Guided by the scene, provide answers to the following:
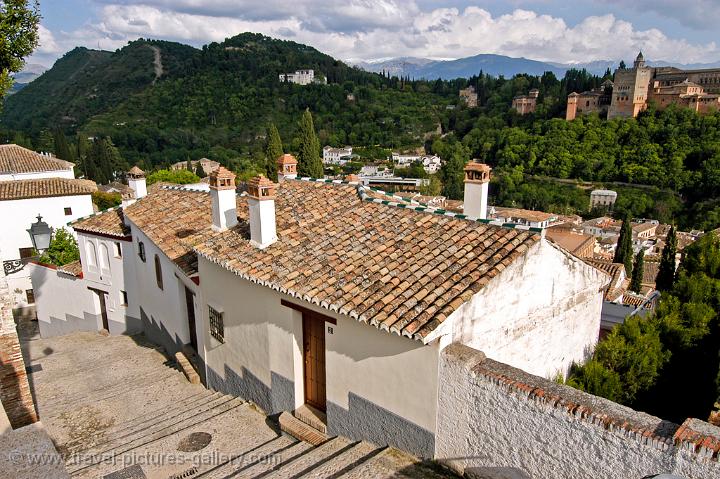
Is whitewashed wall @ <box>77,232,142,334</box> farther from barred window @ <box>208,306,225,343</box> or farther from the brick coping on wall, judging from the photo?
the brick coping on wall

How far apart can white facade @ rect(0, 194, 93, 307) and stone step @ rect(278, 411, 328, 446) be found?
23846 mm

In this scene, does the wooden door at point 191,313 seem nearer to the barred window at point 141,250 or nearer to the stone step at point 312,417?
the barred window at point 141,250

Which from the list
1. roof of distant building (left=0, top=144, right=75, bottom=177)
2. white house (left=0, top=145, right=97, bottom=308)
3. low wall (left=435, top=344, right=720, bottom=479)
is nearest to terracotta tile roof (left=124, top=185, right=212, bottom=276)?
low wall (left=435, top=344, right=720, bottom=479)

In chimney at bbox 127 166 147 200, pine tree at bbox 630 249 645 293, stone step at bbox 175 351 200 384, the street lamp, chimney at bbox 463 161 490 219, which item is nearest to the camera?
chimney at bbox 463 161 490 219

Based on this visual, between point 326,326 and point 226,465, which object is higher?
point 326,326

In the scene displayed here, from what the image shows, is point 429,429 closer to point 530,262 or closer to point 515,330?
point 515,330

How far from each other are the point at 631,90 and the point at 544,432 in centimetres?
12137

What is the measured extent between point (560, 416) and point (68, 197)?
30.6 m

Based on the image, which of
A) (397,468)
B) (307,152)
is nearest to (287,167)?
(397,468)

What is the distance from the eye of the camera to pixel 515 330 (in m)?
7.51

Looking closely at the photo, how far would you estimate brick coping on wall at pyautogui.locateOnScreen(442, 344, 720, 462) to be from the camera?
4.30 m

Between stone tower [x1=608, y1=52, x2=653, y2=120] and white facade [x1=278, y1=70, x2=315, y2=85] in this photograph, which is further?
white facade [x1=278, y1=70, x2=315, y2=85]

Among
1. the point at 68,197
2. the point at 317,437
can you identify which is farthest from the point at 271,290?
the point at 68,197

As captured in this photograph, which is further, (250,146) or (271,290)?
(250,146)
